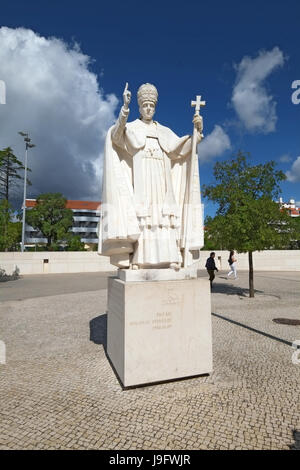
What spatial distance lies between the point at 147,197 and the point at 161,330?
202 centimetres

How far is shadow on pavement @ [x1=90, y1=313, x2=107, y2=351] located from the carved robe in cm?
249

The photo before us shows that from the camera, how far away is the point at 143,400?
344 centimetres

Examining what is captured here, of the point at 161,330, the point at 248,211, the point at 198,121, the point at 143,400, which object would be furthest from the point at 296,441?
the point at 248,211

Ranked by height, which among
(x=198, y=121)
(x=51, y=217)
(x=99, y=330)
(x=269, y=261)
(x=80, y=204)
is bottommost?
(x=99, y=330)

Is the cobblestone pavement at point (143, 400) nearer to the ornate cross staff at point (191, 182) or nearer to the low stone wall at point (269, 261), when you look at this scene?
the ornate cross staff at point (191, 182)

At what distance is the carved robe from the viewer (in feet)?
13.5

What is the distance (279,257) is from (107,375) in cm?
2798

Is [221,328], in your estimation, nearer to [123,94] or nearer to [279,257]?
[123,94]

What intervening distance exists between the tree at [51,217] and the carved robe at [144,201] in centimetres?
4417

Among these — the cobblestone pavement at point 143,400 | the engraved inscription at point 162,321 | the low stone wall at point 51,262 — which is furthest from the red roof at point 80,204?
the engraved inscription at point 162,321

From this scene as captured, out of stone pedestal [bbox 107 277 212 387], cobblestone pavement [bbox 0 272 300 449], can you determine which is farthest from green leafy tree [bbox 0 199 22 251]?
stone pedestal [bbox 107 277 212 387]

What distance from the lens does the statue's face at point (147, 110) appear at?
175 inches

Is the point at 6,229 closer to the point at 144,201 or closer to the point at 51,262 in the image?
the point at 51,262
